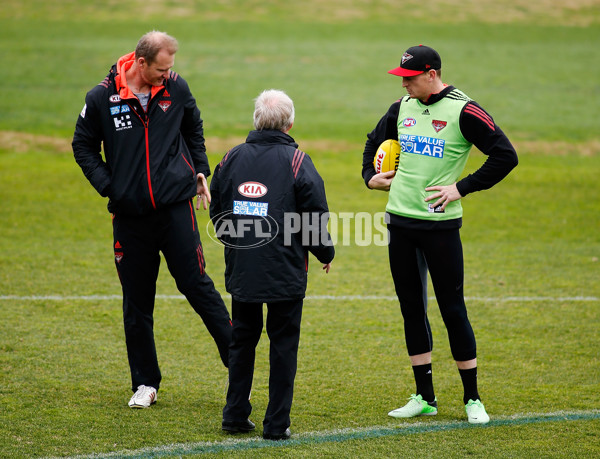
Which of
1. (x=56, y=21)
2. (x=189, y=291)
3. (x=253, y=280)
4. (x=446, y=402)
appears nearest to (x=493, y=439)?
(x=446, y=402)

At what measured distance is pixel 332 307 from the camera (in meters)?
7.84

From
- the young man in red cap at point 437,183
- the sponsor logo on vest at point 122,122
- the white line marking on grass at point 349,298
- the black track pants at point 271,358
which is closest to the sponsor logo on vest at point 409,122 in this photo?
the young man in red cap at point 437,183

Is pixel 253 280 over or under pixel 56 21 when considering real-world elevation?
under

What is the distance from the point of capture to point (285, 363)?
15.5ft

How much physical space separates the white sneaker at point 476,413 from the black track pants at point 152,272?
5.29 feet

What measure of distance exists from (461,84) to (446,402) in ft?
68.0

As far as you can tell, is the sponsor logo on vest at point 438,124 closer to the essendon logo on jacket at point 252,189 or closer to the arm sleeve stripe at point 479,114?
the arm sleeve stripe at point 479,114

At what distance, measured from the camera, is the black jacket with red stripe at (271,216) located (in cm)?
462

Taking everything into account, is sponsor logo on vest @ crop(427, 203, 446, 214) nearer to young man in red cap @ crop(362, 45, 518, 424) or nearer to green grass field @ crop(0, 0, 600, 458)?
young man in red cap @ crop(362, 45, 518, 424)

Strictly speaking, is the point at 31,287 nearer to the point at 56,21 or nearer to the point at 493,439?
the point at 493,439

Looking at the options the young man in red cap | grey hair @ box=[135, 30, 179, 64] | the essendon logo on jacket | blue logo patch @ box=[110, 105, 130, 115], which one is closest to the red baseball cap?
the young man in red cap

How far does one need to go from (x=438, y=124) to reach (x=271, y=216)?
123 centimetres

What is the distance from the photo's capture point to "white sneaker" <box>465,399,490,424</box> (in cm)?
502

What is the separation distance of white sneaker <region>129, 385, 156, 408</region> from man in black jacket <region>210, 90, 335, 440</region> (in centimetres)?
68
